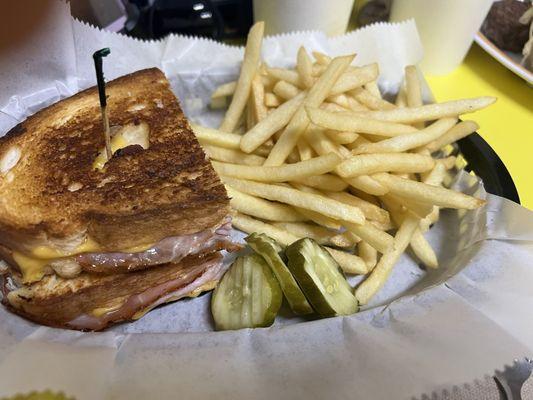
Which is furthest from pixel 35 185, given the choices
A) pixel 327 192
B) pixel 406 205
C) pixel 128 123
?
pixel 406 205

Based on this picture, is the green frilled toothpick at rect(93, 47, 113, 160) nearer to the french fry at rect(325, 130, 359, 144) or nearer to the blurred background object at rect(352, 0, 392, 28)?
the french fry at rect(325, 130, 359, 144)

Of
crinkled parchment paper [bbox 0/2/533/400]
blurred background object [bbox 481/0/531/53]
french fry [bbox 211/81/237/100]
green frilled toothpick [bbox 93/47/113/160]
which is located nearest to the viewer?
crinkled parchment paper [bbox 0/2/533/400]

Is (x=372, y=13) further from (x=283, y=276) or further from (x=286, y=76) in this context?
(x=283, y=276)

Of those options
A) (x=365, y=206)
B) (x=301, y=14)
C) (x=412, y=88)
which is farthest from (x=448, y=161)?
(x=301, y=14)

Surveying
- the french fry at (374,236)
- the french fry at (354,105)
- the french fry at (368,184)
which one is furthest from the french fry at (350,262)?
the french fry at (354,105)

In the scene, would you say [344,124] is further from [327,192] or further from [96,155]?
[96,155]

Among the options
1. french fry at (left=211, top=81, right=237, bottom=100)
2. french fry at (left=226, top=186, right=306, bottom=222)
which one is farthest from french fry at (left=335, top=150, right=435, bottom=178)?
french fry at (left=211, top=81, right=237, bottom=100)
